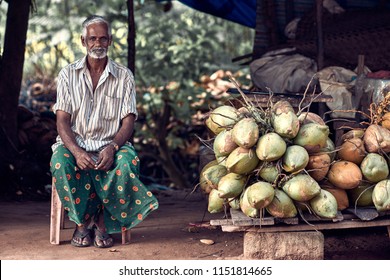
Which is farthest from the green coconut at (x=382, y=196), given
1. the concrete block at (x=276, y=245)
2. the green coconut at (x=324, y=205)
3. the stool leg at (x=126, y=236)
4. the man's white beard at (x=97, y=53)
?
the man's white beard at (x=97, y=53)

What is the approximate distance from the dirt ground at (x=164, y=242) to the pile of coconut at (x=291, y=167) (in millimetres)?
Result: 401

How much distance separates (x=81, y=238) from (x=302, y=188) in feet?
A: 4.88

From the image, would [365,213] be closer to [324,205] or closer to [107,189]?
[324,205]

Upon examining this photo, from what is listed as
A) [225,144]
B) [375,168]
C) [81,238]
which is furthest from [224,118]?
[81,238]

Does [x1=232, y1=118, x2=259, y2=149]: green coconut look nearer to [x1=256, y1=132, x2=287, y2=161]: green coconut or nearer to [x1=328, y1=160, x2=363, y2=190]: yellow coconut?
[x1=256, y1=132, x2=287, y2=161]: green coconut

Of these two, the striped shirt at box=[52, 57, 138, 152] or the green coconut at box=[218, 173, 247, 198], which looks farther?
the striped shirt at box=[52, 57, 138, 152]

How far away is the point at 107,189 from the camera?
425cm

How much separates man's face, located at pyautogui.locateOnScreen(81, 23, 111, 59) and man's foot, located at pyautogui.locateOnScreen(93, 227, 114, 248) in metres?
1.12

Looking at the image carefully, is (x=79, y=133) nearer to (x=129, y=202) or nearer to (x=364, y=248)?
(x=129, y=202)

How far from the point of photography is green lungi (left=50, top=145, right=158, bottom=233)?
13.7 ft

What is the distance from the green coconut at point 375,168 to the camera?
12.7 feet

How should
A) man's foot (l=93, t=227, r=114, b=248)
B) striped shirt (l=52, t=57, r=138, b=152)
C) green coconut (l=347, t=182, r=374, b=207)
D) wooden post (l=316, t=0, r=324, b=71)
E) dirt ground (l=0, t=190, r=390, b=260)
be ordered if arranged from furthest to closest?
1. wooden post (l=316, t=0, r=324, b=71)
2. striped shirt (l=52, t=57, r=138, b=152)
3. man's foot (l=93, t=227, r=114, b=248)
4. dirt ground (l=0, t=190, r=390, b=260)
5. green coconut (l=347, t=182, r=374, b=207)

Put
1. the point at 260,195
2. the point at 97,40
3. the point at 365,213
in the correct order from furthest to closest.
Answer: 1. the point at 97,40
2. the point at 365,213
3. the point at 260,195

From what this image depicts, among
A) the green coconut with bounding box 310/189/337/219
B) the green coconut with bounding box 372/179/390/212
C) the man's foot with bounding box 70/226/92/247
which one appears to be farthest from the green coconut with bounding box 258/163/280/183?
the man's foot with bounding box 70/226/92/247
